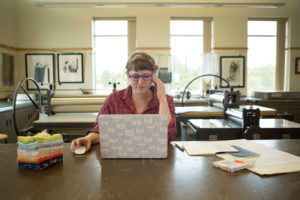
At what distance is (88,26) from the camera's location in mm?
5531

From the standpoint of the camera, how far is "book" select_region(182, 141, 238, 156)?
1.21 m

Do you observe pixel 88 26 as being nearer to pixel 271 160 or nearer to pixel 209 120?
pixel 209 120

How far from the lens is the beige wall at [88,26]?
5.50 meters

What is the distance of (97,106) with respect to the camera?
339cm

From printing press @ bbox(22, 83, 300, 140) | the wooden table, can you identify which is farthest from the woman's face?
printing press @ bbox(22, 83, 300, 140)

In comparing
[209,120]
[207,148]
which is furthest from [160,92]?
[209,120]

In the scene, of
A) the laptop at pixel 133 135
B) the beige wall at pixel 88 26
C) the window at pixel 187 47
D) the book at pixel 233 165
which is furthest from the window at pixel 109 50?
the book at pixel 233 165

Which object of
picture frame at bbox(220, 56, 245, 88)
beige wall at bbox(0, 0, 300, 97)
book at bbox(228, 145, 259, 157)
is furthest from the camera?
picture frame at bbox(220, 56, 245, 88)

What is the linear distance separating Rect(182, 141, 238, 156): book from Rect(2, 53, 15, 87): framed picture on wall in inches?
203

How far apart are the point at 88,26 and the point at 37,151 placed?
5103mm

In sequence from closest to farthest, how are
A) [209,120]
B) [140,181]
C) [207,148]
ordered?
[140,181] < [207,148] < [209,120]

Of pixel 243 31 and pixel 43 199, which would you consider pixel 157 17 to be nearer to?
pixel 243 31

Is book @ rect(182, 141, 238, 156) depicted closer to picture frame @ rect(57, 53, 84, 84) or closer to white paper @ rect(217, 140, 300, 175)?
white paper @ rect(217, 140, 300, 175)

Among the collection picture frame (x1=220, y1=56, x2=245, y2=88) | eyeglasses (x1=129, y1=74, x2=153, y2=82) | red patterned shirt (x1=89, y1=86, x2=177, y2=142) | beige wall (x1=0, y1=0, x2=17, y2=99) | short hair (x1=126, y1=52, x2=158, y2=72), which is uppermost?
beige wall (x1=0, y1=0, x2=17, y2=99)
